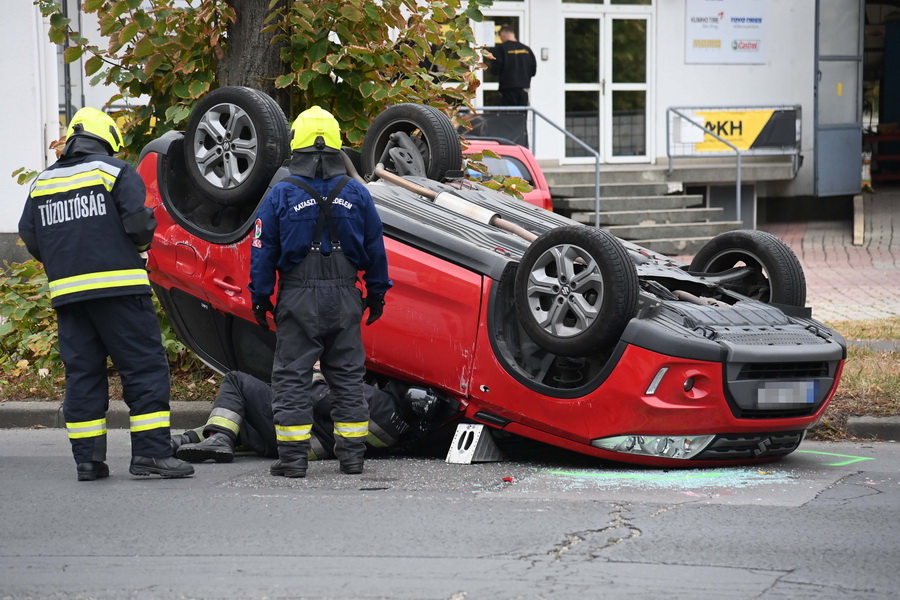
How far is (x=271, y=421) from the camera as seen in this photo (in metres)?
6.46

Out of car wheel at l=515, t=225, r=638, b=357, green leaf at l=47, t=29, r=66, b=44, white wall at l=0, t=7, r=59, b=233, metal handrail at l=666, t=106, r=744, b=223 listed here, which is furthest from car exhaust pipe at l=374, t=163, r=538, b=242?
metal handrail at l=666, t=106, r=744, b=223

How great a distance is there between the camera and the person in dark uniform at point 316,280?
19.1 feet

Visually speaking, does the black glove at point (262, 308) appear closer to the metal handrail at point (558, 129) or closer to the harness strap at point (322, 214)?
the harness strap at point (322, 214)

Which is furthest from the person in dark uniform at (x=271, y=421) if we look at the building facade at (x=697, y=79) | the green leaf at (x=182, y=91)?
the building facade at (x=697, y=79)

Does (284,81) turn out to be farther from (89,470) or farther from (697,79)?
(697,79)

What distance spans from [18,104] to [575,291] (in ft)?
26.7

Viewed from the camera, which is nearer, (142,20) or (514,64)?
(142,20)

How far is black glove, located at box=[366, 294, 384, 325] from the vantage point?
19.7 feet

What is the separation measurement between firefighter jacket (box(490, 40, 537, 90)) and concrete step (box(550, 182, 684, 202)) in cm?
162

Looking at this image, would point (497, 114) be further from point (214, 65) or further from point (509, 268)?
point (509, 268)

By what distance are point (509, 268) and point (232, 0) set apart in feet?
11.9

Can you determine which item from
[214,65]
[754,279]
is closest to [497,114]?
[214,65]

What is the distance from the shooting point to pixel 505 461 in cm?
635

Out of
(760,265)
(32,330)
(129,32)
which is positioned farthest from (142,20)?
(760,265)
